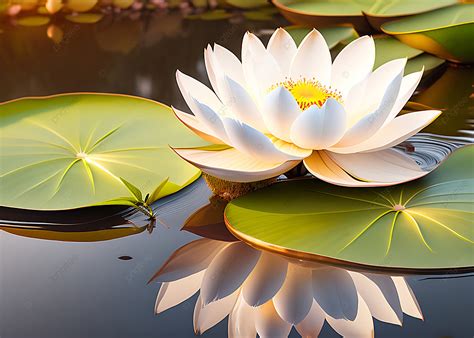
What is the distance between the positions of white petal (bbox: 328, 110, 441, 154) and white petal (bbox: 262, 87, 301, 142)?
68 mm

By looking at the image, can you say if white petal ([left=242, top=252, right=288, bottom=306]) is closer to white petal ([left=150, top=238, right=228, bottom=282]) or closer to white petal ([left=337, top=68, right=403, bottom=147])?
white petal ([left=150, top=238, right=228, bottom=282])

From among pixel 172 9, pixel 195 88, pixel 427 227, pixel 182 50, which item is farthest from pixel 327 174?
pixel 172 9

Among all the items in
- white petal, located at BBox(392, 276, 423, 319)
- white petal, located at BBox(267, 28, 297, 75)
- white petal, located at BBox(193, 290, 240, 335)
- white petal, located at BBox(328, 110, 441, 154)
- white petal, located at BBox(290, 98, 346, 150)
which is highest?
white petal, located at BBox(267, 28, 297, 75)

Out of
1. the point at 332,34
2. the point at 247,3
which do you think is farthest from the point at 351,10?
the point at 247,3

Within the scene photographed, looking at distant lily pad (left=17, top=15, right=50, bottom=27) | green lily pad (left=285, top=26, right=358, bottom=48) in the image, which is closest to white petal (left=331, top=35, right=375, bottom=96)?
green lily pad (left=285, top=26, right=358, bottom=48)

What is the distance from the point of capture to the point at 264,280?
0.76 m

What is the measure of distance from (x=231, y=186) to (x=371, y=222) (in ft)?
0.67

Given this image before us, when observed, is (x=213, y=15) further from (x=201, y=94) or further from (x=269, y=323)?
(x=269, y=323)

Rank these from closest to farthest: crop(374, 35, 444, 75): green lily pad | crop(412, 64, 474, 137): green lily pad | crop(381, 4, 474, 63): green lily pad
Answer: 1. crop(412, 64, 474, 137): green lily pad
2. crop(381, 4, 474, 63): green lily pad
3. crop(374, 35, 444, 75): green lily pad

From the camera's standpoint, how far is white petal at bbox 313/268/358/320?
702 mm

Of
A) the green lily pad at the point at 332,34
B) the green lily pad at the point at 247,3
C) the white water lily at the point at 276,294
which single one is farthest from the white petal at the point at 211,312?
the green lily pad at the point at 247,3

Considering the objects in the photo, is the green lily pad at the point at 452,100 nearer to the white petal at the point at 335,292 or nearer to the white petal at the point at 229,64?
the white petal at the point at 229,64

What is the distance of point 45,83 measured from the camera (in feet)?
4.84

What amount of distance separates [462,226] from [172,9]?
1.55 metres
